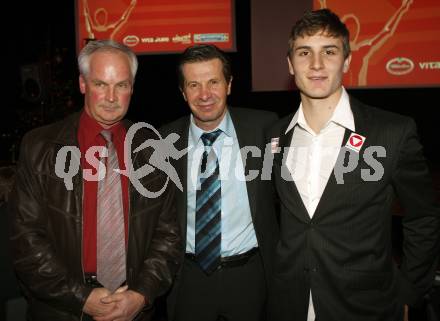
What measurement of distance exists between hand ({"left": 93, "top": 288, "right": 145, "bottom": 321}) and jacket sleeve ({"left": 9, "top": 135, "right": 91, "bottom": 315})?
0.34 feet

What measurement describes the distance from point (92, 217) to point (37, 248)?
25 cm

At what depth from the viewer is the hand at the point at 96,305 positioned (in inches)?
69.4

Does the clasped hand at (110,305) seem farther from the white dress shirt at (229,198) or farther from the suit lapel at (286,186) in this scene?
the suit lapel at (286,186)

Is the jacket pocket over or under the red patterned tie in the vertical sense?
under

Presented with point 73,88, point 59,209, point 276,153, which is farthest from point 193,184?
point 73,88

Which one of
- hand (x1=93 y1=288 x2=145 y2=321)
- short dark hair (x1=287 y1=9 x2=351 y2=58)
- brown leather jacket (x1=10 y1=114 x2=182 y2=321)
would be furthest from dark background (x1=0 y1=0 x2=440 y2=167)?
hand (x1=93 y1=288 x2=145 y2=321)

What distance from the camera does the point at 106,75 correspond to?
191cm

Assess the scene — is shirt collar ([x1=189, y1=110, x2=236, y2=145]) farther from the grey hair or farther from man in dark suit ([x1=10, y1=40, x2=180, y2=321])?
the grey hair

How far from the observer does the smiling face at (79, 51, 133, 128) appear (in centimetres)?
191

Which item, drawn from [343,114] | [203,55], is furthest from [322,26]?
[203,55]

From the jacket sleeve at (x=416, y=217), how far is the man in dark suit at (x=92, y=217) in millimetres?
1078

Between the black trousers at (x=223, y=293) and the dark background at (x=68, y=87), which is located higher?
the dark background at (x=68, y=87)

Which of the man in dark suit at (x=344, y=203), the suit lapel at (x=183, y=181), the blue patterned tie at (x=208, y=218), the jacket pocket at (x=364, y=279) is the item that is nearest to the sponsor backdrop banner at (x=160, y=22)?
the suit lapel at (x=183, y=181)

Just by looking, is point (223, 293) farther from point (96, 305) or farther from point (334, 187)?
point (334, 187)
